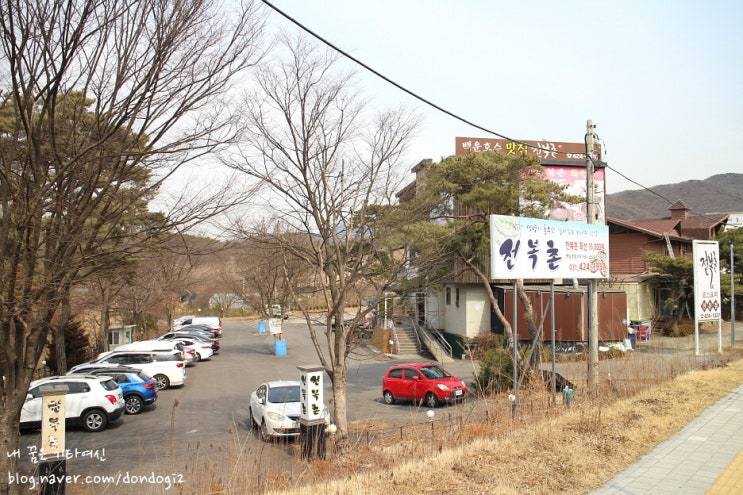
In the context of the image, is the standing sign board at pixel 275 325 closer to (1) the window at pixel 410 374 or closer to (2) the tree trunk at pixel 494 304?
(2) the tree trunk at pixel 494 304

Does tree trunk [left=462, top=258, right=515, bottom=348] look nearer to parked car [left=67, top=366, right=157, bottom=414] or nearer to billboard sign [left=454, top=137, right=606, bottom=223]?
billboard sign [left=454, top=137, right=606, bottom=223]

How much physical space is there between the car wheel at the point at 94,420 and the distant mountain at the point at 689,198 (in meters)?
113

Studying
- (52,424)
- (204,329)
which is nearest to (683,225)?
(204,329)

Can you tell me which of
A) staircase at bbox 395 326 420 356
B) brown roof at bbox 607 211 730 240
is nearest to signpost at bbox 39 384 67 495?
staircase at bbox 395 326 420 356

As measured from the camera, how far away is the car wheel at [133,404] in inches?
672

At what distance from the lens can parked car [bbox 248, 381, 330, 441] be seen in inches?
518

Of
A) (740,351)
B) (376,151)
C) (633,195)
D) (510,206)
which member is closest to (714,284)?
(740,351)

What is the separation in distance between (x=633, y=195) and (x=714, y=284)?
131 metres

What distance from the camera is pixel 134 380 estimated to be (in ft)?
57.2

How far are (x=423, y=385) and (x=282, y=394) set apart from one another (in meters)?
5.36

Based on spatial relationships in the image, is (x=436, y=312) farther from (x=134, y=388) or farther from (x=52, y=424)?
(x=52, y=424)

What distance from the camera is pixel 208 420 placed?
16.1m

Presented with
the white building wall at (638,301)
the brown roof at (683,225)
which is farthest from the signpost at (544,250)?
the brown roof at (683,225)

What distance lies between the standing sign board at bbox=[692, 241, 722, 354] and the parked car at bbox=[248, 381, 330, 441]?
1302 centimetres
